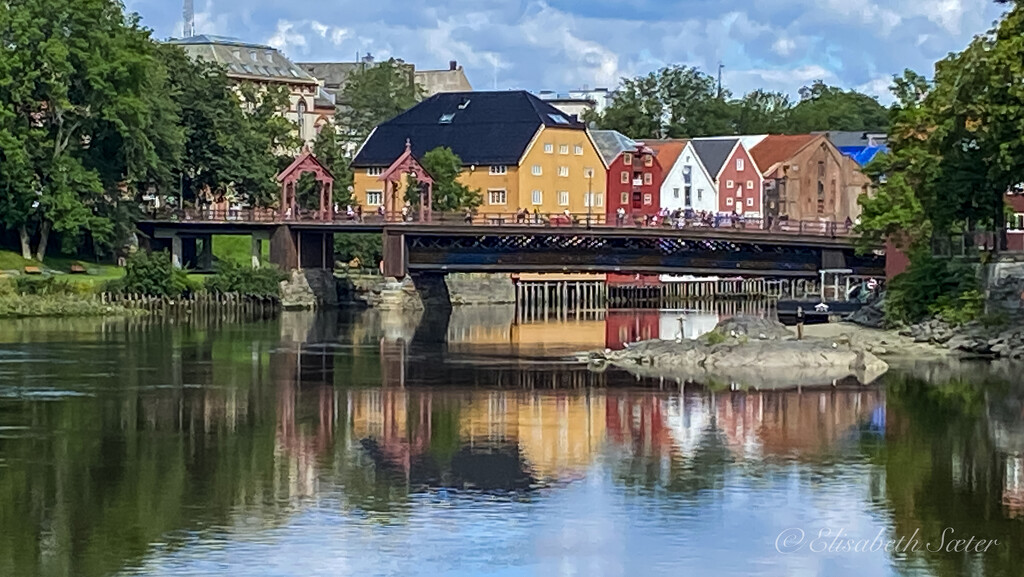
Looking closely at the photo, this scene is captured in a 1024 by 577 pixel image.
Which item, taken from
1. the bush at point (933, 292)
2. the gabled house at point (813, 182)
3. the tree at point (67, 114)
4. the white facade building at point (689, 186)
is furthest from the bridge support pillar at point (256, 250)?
the gabled house at point (813, 182)

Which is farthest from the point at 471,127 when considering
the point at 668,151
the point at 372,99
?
the point at 372,99

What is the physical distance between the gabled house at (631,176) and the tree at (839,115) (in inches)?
1684

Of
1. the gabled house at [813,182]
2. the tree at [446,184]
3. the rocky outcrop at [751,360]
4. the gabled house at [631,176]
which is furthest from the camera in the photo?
the gabled house at [813,182]

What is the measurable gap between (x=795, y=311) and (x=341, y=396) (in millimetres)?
37521

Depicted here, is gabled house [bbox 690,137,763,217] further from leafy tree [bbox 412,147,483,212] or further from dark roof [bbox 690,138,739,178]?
leafy tree [bbox 412,147,483,212]

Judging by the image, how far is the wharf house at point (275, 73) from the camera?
15600 cm

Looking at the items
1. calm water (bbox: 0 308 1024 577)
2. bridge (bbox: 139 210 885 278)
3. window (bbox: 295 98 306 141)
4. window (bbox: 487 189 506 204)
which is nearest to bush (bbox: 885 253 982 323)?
calm water (bbox: 0 308 1024 577)

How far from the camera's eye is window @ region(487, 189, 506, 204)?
4862 inches

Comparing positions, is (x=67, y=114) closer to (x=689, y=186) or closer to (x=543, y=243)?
(x=543, y=243)

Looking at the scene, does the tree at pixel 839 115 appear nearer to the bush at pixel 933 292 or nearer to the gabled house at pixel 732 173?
the gabled house at pixel 732 173

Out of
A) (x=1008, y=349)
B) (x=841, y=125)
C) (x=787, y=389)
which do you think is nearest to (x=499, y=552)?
(x=787, y=389)

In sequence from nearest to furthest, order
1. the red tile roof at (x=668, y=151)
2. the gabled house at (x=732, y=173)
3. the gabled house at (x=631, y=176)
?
the gabled house at (x=631, y=176)
the red tile roof at (x=668, y=151)
the gabled house at (x=732, y=173)

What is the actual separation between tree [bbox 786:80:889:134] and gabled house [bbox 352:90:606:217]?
169 feet

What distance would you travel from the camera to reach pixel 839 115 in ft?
584
